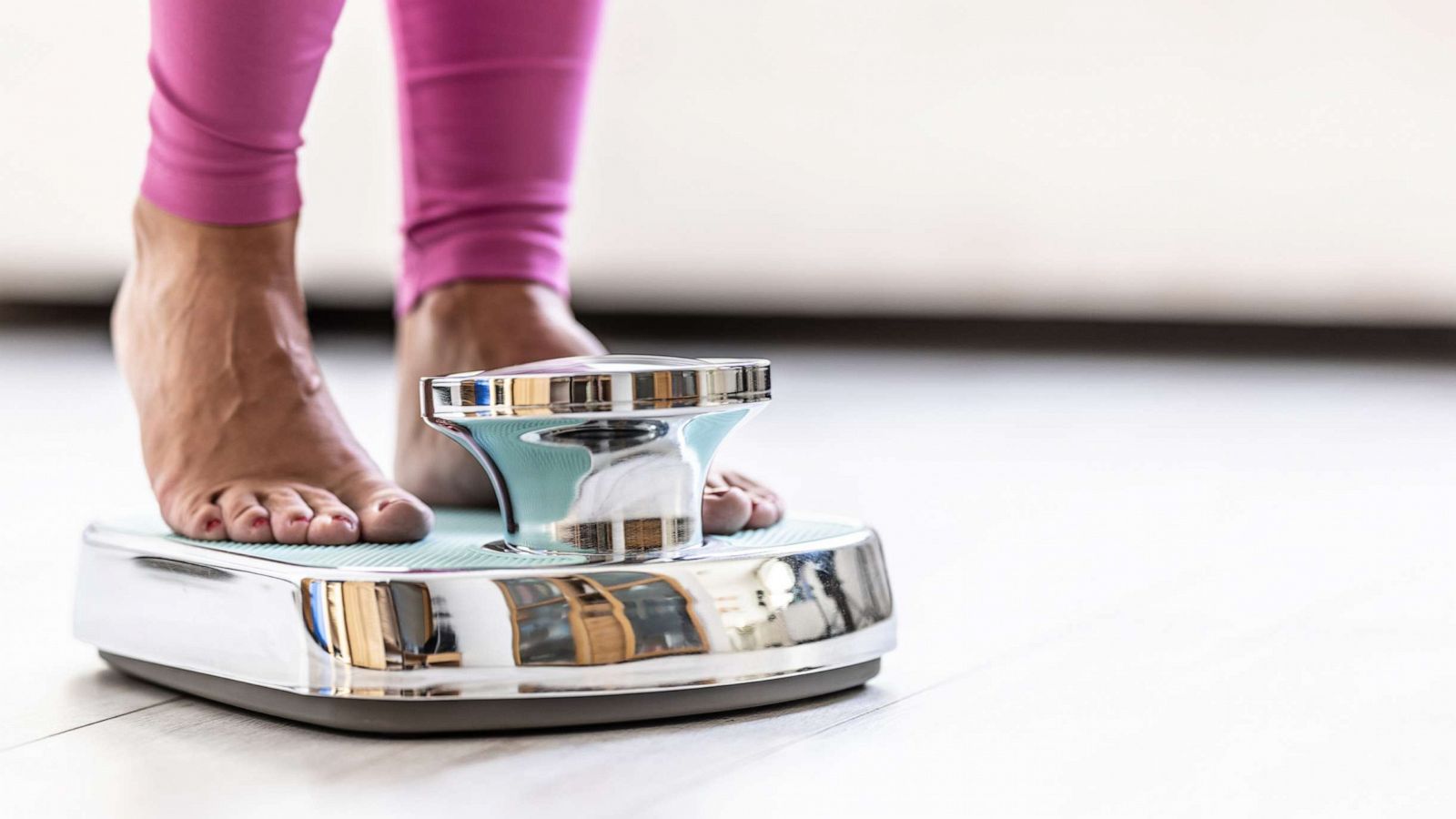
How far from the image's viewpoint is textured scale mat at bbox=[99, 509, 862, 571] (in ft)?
1.88

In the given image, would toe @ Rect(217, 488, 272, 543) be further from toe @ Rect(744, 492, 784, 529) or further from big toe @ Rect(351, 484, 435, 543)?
toe @ Rect(744, 492, 784, 529)

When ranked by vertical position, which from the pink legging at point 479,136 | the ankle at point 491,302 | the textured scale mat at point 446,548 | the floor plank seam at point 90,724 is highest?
the pink legging at point 479,136

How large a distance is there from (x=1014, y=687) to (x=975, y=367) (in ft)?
6.73

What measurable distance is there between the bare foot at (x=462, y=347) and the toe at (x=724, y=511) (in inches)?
5.7

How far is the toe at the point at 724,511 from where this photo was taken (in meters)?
0.67

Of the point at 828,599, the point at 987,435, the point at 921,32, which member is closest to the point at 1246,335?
the point at 921,32

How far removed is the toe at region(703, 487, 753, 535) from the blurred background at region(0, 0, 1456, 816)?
9 centimetres

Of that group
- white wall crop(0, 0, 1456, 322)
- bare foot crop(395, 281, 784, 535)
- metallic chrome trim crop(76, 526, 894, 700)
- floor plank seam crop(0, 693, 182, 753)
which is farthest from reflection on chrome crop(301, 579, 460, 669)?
white wall crop(0, 0, 1456, 322)

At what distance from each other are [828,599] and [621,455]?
10 centimetres

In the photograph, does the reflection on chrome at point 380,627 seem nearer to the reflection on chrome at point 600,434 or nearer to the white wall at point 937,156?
the reflection on chrome at point 600,434

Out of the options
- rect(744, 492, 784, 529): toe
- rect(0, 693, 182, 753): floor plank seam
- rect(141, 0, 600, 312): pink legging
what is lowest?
rect(0, 693, 182, 753): floor plank seam

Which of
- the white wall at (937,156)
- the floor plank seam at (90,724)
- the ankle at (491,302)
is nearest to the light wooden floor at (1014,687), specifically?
the floor plank seam at (90,724)

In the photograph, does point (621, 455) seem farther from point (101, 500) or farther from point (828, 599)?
point (101, 500)

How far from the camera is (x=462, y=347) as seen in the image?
838mm
